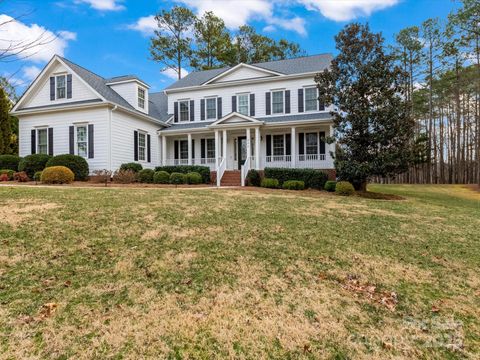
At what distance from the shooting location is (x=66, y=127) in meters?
17.4

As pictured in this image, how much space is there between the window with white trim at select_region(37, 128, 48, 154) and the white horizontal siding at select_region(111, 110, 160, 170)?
4.47 meters

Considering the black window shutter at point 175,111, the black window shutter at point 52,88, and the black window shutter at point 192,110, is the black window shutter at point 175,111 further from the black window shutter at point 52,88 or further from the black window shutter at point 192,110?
the black window shutter at point 52,88

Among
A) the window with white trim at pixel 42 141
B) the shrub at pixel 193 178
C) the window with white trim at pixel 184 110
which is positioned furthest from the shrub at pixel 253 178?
the window with white trim at pixel 42 141

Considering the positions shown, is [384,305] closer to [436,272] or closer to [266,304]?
[266,304]

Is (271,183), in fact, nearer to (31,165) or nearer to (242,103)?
(242,103)

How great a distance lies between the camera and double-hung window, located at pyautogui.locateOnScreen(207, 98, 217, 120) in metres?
21.1

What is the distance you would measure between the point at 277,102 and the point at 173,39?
1867 centimetres

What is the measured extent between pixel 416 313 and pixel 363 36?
1422 centimetres

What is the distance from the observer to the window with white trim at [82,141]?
1715 cm

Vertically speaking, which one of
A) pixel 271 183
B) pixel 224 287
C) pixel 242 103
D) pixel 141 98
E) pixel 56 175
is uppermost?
pixel 141 98

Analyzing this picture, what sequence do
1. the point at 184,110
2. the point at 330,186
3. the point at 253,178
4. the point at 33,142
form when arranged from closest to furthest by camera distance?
1. the point at 330,186
2. the point at 253,178
3. the point at 33,142
4. the point at 184,110

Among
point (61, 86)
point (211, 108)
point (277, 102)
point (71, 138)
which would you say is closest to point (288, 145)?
point (277, 102)

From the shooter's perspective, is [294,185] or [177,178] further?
[177,178]

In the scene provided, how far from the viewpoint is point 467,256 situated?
5.57 meters
